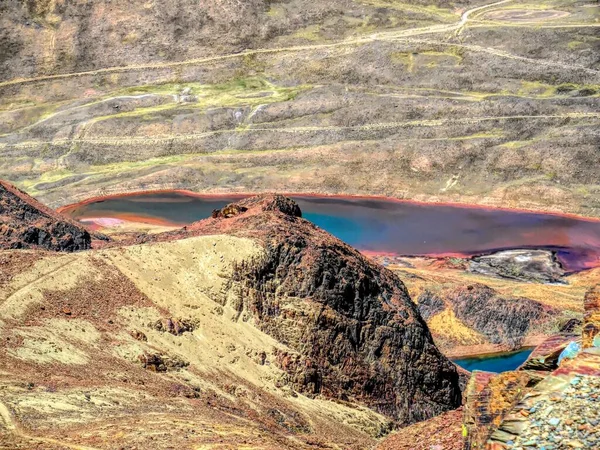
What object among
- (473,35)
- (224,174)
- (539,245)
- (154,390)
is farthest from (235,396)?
(473,35)

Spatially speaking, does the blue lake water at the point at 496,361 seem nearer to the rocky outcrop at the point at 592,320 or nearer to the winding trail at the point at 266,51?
the rocky outcrop at the point at 592,320

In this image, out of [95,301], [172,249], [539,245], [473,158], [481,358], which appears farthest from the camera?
[473,158]

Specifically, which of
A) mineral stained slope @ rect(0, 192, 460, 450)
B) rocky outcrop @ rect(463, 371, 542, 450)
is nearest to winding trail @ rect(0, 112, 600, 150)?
mineral stained slope @ rect(0, 192, 460, 450)

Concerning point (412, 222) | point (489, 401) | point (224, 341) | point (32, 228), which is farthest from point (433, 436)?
point (412, 222)

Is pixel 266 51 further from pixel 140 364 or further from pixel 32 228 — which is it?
pixel 140 364

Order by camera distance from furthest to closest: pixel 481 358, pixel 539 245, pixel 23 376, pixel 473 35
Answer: pixel 473 35 → pixel 539 245 → pixel 481 358 → pixel 23 376

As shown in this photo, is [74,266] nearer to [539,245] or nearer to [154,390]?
[154,390]
